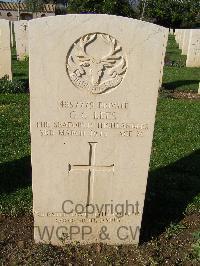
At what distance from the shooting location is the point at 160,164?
5.70 m

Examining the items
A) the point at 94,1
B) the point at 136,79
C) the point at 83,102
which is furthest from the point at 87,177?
the point at 94,1

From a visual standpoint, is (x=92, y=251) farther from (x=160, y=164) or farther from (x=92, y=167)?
(x=160, y=164)

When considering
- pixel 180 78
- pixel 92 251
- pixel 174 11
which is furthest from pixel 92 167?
pixel 174 11

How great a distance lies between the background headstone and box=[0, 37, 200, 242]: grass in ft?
22.3

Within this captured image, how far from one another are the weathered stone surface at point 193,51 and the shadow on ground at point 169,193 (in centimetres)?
1163

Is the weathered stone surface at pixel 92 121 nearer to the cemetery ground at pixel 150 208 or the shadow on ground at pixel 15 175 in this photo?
the cemetery ground at pixel 150 208

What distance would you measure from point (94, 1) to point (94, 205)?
1429 inches

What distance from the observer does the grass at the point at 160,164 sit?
4.46 m

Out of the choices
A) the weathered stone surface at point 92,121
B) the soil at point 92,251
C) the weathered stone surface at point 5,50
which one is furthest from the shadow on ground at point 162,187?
the weathered stone surface at point 5,50

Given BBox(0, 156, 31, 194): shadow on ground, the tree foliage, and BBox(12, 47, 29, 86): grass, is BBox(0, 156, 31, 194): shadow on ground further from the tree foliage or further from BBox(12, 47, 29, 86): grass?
the tree foliage

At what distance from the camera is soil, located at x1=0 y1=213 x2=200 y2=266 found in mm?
3646

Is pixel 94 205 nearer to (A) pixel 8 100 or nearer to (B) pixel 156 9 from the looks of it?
(A) pixel 8 100

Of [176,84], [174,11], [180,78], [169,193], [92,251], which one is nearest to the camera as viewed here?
[92,251]

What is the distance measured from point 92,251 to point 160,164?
224cm
